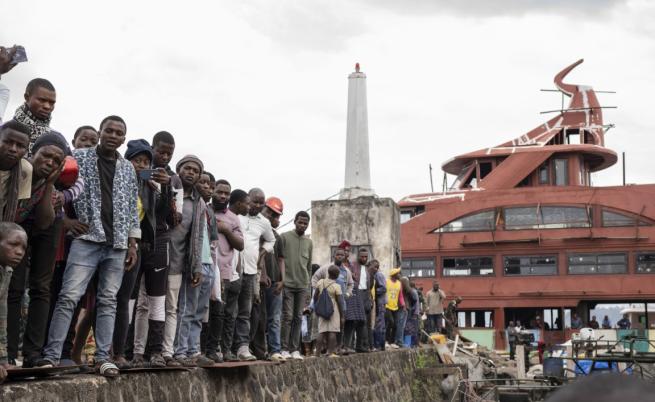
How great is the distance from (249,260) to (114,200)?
9.77 ft

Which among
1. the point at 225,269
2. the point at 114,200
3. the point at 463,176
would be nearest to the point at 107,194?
the point at 114,200

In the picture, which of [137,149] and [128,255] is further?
[137,149]

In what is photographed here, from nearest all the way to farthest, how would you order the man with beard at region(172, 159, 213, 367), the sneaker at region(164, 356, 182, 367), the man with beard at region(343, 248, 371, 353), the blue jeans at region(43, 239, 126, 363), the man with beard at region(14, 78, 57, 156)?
the blue jeans at region(43, 239, 126, 363)
the man with beard at region(14, 78, 57, 156)
the sneaker at region(164, 356, 182, 367)
the man with beard at region(172, 159, 213, 367)
the man with beard at region(343, 248, 371, 353)

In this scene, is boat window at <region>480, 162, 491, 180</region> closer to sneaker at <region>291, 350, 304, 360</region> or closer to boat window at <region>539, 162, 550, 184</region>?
boat window at <region>539, 162, 550, 184</region>

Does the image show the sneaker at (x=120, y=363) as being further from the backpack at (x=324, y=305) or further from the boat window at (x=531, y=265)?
the boat window at (x=531, y=265)

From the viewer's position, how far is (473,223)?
36875mm

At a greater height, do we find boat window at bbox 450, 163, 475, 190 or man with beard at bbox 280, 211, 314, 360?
boat window at bbox 450, 163, 475, 190

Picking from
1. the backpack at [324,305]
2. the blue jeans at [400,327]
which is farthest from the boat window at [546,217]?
the backpack at [324,305]

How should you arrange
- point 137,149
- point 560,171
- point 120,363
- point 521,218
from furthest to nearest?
point 560,171
point 521,218
point 137,149
point 120,363

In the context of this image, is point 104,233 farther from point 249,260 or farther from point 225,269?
point 249,260

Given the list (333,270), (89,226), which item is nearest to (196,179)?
(89,226)

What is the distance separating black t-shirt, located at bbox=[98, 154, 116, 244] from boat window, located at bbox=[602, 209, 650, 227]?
31844 mm

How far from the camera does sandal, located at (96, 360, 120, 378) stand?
5.46 m

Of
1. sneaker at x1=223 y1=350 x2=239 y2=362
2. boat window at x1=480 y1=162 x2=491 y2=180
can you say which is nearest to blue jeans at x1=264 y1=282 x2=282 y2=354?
sneaker at x1=223 y1=350 x2=239 y2=362
